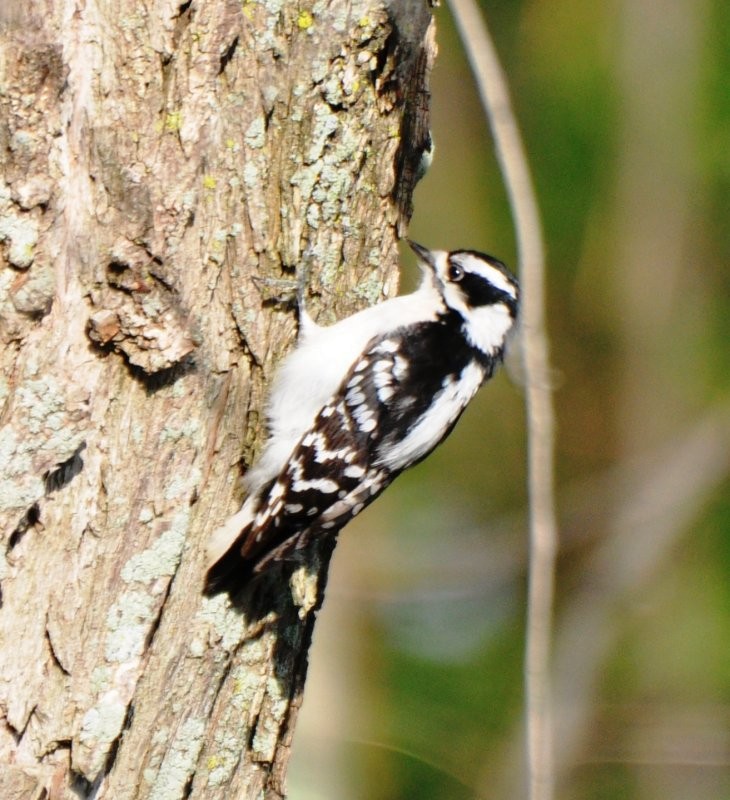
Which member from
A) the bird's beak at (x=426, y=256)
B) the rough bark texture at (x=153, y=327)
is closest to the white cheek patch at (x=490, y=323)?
the bird's beak at (x=426, y=256)

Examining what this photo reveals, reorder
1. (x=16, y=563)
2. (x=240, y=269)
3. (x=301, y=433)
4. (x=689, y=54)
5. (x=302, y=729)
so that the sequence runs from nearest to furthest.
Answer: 1. (x=16, y=563)
2. (x=240, y=269)
3. (x=301, y=433)
4. (x=689, y=54)
5. (x=302, y=729)

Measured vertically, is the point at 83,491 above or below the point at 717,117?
below

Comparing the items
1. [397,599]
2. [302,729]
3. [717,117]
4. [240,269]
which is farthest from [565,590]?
[240,269]

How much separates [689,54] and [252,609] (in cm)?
325

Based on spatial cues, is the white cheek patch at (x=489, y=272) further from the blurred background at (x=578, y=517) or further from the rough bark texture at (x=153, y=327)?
the blurred background at (x=578, y=517)

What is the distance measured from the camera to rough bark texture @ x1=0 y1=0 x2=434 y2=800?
242 centimetres

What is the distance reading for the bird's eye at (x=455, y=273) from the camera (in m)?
3.86

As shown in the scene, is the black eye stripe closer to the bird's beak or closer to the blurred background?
the bird's beak

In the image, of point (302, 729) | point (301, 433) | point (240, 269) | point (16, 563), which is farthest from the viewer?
point (302, 729)

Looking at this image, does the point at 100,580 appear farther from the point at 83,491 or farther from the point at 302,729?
the point at 302,729

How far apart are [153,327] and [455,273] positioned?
1.61m

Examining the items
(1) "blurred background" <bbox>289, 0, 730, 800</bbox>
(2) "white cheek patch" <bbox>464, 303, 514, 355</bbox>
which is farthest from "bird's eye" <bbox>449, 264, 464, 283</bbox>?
(1) "blurred background" <bbox>289, 0, 730, 800</bbox>

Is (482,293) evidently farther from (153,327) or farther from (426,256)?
(153,327)

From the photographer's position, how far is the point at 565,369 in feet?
18.1
